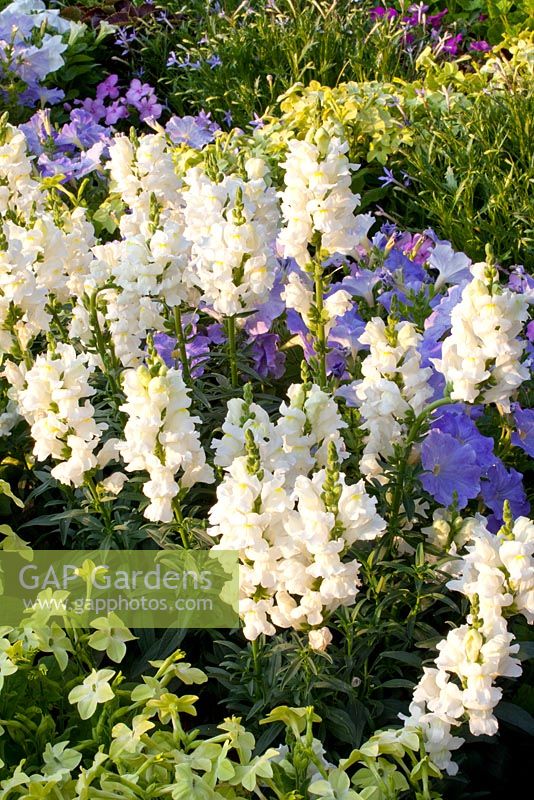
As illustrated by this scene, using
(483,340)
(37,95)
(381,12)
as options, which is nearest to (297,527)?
(483,340)

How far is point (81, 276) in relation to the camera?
2.88 m

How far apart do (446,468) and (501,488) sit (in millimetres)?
270

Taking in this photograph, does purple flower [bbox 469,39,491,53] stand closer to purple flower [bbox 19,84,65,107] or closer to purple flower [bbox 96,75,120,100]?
purple flower [bbox 96,75,120,100]

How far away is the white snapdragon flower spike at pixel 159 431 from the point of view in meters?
2.04

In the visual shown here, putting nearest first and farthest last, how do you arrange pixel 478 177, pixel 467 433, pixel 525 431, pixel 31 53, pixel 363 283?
pixel 467 433 → pixel 525 431 → pixel 363 283 → pixel 478 177 → pixel 31 53

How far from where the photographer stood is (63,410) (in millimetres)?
2213

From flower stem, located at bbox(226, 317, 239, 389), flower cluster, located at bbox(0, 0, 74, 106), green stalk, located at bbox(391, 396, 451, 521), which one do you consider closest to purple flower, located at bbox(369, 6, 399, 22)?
flower cluster, located at bbox(0, 0, 74, 106)

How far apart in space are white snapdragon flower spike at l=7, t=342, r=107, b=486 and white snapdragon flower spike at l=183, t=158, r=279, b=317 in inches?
16.5

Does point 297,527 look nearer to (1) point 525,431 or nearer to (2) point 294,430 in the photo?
(2) point 294,430

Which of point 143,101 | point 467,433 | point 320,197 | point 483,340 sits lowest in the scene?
point 143,101

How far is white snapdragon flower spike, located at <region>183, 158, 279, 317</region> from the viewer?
2445 millimetres

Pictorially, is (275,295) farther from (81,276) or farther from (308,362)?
(81,276)

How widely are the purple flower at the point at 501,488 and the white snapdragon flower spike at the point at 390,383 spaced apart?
40 centimetres

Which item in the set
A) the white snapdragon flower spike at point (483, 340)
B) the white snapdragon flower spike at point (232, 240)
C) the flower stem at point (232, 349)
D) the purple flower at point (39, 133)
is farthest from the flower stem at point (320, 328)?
the purple flower at point (39, 133)
